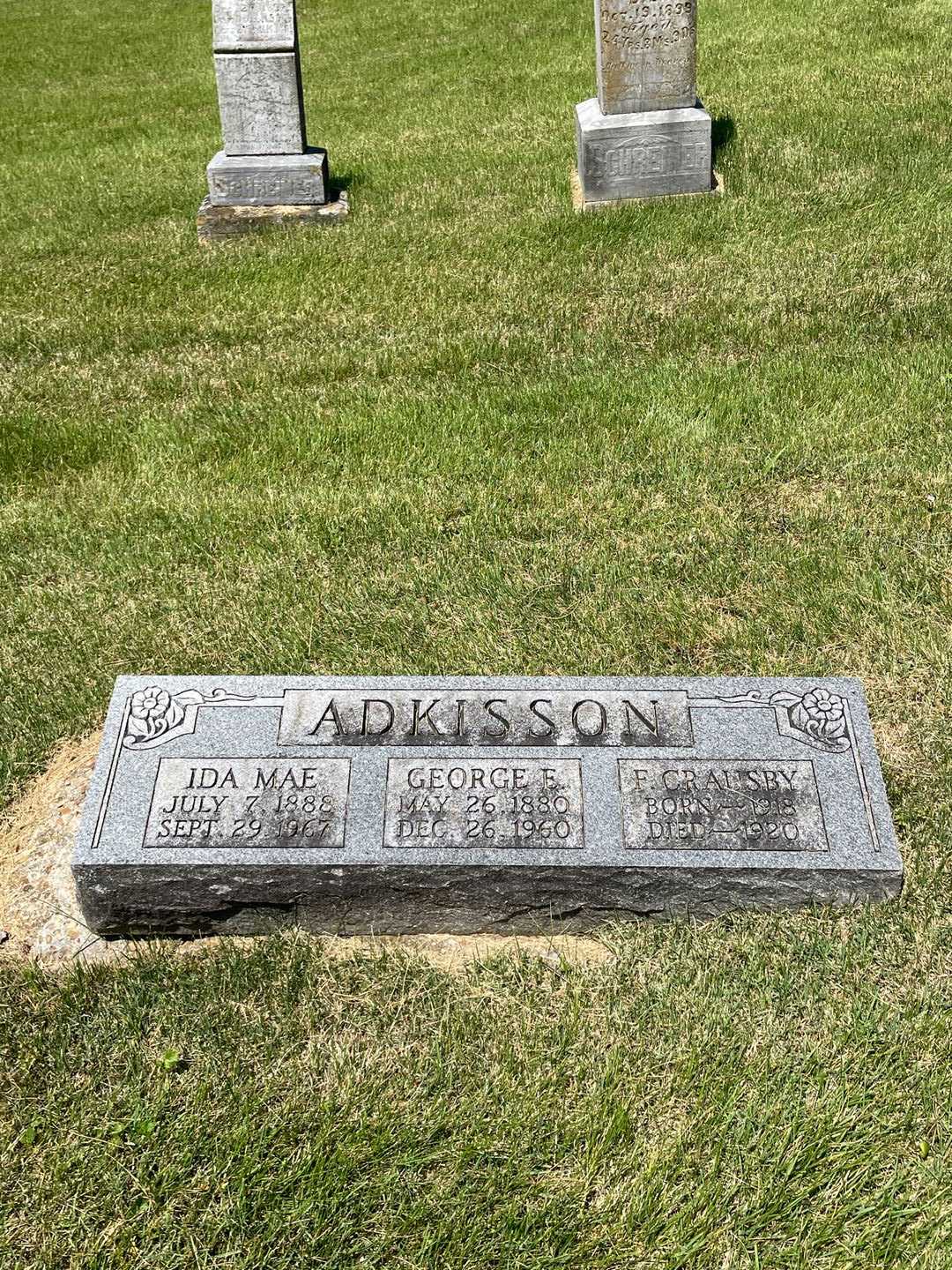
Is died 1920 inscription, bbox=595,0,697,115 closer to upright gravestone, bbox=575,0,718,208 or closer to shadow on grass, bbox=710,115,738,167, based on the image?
upright gravestone, bbox=575,0,718,208

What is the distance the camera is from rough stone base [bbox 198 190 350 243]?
28.3 ft

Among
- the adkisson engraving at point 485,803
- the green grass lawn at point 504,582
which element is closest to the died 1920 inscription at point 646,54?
the green grass lawn at point 504,582

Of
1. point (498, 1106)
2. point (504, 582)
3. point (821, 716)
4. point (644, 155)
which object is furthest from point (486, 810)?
point (644, 155)

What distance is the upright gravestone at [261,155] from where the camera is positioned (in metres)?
8.45

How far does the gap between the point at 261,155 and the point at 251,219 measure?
553 millimetres

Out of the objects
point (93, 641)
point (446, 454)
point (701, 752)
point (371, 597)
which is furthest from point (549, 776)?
point (446, 454)

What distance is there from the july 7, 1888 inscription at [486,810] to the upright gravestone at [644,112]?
597cm

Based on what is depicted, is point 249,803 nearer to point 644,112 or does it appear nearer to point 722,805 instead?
point 722,805

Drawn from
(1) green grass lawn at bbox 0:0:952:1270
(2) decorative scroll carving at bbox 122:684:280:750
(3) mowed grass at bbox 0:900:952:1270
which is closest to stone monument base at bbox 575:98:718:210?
(1) green grass lawn at bbox 0:0:952:1270

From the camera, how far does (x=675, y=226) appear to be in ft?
25.5

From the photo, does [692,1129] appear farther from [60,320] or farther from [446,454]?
[60,320]

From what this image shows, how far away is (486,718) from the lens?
3377mm

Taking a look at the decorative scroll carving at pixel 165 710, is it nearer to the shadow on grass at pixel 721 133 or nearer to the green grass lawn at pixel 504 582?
the green grass lawn at pixel 504 582

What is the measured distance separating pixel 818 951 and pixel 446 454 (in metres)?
3.19
